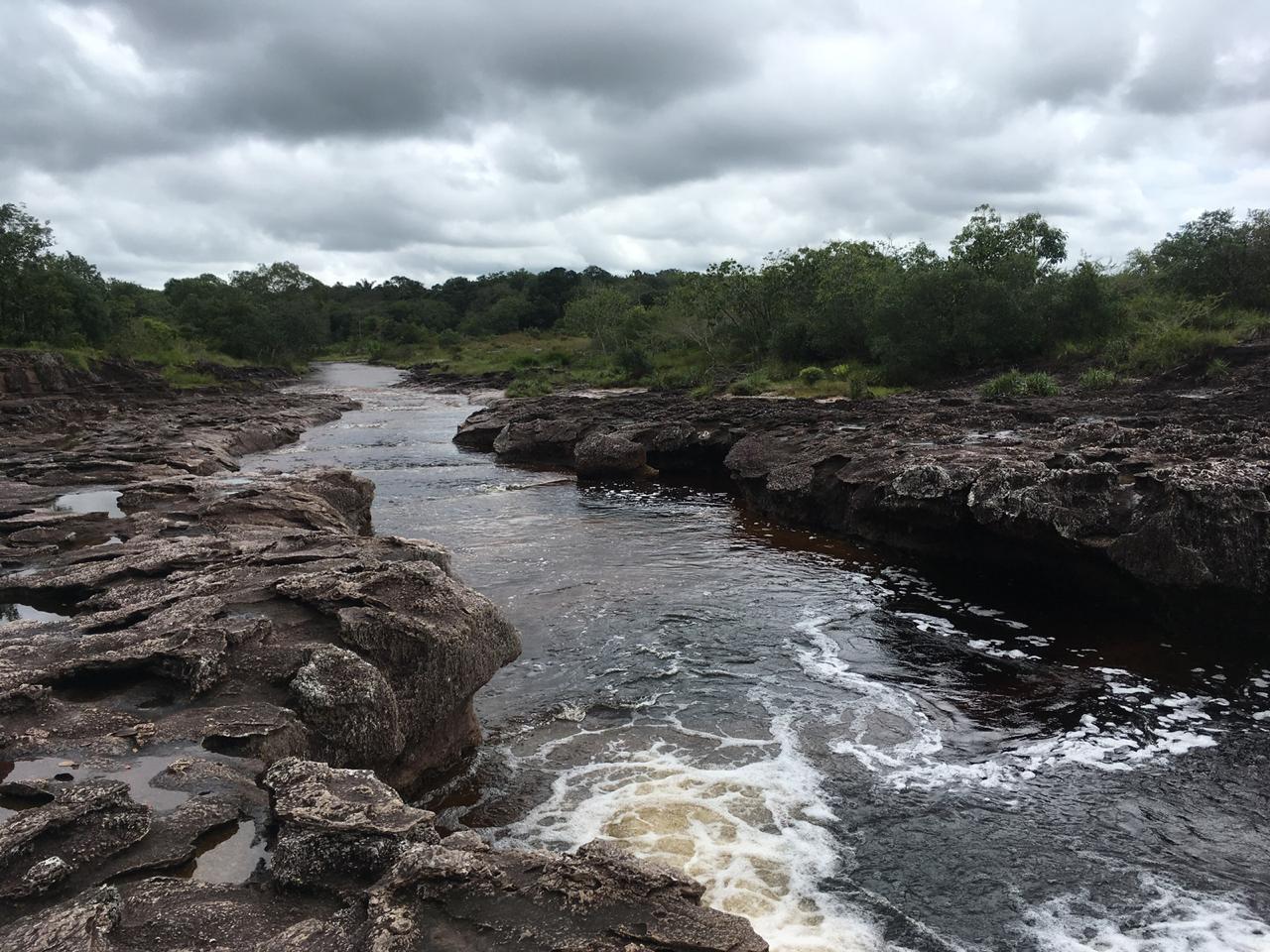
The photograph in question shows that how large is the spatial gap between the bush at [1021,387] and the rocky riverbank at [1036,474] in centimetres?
78

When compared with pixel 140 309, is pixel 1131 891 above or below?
below

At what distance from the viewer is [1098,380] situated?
903 inches

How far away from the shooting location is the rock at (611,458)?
2286cm

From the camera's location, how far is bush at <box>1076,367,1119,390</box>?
22.7 metres

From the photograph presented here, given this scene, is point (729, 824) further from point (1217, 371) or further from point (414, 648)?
point (1217, 371)

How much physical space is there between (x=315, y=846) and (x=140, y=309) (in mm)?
104237

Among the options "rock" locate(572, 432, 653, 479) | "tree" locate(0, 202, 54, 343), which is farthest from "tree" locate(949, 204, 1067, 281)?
"tree" locate(0, 202, 54, 343)

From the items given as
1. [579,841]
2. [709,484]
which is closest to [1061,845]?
[579,841]

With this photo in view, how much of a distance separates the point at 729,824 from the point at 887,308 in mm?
29359

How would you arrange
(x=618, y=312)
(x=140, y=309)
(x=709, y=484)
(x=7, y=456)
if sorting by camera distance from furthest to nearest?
(x=140, y=309)
(x=618, y=312)
(x=709, y=484)
(x=7, y=456)

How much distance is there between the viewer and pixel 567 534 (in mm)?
16203

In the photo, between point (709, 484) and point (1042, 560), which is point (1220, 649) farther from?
point (709, 484)

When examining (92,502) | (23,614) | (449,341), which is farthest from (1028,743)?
(449,341)

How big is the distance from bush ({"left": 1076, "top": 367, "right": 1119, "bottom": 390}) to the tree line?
1.78 metres
